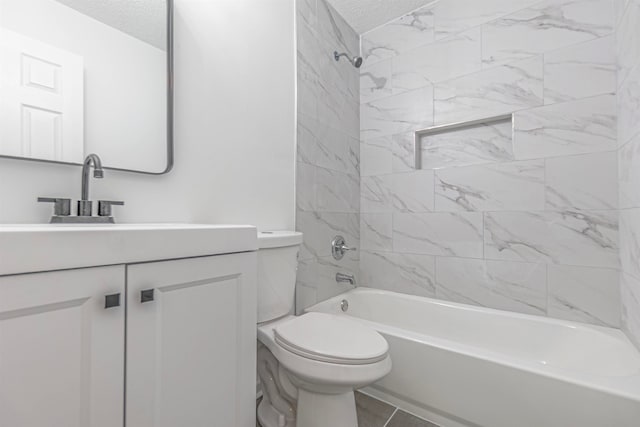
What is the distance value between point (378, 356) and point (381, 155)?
1.51 meters

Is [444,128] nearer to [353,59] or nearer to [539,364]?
[353,59]

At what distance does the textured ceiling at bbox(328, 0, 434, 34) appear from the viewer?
1.90 meters

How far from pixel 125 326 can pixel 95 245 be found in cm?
20

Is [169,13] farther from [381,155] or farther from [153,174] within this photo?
[381,155]

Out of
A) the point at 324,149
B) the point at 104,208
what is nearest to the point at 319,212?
the point at 324,149

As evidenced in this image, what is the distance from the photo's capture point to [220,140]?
135cm

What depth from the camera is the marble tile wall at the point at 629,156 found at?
3.67ft

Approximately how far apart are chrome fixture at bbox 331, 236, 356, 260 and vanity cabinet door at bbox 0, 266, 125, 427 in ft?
4.52

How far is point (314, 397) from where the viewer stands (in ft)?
3.40

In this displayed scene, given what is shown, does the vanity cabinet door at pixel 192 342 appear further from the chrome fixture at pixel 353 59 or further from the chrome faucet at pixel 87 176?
the chrome fixture at pixel 353 59

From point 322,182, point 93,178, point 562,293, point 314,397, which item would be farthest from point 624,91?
point 93,178

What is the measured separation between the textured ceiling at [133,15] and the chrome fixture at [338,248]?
1369 millimetres

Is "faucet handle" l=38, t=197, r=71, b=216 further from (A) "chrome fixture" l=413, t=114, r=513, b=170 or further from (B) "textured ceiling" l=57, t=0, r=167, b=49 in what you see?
(A) "chrome fixture" l=413, t=114, r=513, b=170

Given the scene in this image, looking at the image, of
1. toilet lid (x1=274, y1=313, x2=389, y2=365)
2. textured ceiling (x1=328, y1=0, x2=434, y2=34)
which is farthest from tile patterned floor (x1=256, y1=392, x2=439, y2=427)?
textured ceiling (x1=328, y1=0, x2=434, y2=34)
